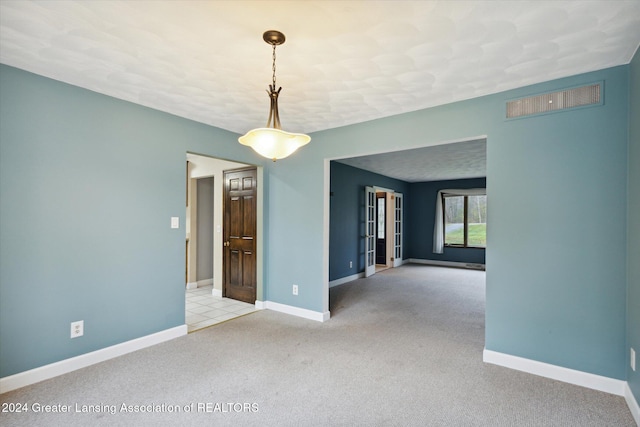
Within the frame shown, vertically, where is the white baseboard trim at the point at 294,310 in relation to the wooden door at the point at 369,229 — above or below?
below

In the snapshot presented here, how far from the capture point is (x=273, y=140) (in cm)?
208

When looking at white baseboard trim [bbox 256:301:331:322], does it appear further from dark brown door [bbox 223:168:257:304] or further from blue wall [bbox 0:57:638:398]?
blue wall [bbox 0:57:638:398]

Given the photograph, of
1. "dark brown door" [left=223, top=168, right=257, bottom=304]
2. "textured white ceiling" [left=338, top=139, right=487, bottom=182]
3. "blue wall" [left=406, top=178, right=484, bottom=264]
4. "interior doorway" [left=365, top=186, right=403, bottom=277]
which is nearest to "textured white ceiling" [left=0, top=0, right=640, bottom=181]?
"dark brown door" [left=223, top=168, right=257, bottom=304]

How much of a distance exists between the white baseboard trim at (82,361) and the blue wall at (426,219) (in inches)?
292

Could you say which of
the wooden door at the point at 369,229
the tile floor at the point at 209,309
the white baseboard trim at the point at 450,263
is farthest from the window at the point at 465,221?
the tile floor at the point at 209,309

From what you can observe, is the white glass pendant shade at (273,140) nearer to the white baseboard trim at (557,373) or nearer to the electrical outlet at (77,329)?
the electrical outlet at (77,329)

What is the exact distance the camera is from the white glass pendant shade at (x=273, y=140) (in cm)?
203

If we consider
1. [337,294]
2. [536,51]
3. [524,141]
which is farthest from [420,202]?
[536,51]

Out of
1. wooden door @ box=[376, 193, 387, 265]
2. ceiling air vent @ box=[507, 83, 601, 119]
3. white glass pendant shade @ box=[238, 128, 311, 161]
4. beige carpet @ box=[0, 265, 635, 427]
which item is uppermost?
ceiling air vent @ box=[507, 83, 601, 119]

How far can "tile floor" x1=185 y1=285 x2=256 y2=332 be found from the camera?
3.95 meters

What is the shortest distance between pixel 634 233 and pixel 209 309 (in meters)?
4.60

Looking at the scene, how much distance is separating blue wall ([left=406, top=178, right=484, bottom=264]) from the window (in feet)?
0.92

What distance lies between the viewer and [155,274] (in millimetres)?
3281

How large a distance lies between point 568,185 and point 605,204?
0.90 feet
